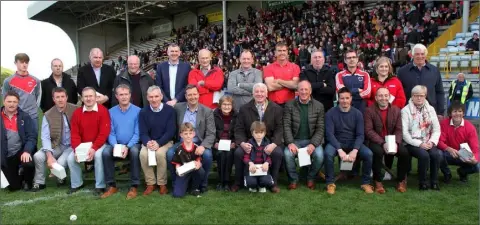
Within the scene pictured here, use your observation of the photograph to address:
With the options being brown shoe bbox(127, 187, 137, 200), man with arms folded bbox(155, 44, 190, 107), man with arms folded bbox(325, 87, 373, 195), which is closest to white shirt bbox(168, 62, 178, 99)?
man with arms folded bbox(155, 44, 190, 107)

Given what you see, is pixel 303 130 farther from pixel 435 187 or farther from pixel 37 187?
pixel 37 187

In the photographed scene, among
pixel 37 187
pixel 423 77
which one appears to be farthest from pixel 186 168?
pixel 423 77

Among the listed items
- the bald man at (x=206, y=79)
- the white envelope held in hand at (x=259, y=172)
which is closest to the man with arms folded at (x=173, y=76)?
the bald man at (x=206, y=79)

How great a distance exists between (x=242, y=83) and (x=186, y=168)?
58.5 inches

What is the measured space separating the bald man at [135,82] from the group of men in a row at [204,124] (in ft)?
1.66

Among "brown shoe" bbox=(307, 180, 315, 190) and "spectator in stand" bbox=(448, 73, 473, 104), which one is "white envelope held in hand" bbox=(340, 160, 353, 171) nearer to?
"brown shoe" bbox=(307, 180, 315, 190)

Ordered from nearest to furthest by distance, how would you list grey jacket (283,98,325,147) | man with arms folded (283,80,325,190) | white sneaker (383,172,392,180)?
man with arms folded (283,80,325,190) → grey jacket (283,98,325,147) → white sneaker (383,172,392,180)

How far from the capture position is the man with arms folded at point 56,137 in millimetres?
4906

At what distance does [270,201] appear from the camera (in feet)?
14.0

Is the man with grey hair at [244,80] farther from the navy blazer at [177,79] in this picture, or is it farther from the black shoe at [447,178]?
the black shoe at [447,178]

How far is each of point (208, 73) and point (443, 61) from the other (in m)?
11.8

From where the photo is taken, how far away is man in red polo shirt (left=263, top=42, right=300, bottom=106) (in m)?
5.20

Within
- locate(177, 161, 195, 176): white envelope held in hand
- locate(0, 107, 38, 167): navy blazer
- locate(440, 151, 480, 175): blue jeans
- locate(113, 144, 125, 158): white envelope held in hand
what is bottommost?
locate(440, 151, 480, 175): blue jeans

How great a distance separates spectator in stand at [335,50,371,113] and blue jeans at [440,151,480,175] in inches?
47.7
